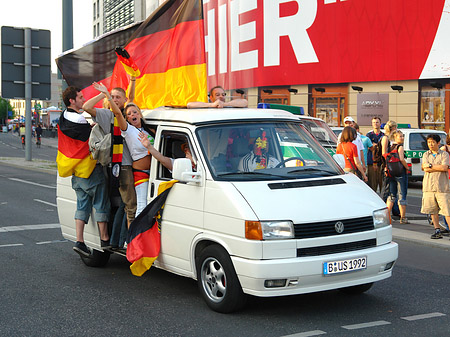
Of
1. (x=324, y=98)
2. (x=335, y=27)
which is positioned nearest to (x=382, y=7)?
(x=335, y=27)

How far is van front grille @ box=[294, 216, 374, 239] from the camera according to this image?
5681mm

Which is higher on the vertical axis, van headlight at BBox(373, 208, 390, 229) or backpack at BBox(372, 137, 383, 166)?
backpack at BBox(372, 137, 383, 166)

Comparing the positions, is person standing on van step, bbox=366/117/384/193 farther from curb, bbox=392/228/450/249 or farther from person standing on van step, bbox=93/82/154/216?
person standing on van step, bbox=93/82/154/216

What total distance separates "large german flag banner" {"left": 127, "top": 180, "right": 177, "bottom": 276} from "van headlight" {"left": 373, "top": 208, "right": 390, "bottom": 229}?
6.84ft

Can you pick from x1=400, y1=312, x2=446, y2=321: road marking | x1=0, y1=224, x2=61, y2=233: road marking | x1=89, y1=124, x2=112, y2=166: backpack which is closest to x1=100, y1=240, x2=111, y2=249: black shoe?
x1=89, y1=124, x2=112, y2=166: backpack

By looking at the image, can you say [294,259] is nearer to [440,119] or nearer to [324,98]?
[440,119]

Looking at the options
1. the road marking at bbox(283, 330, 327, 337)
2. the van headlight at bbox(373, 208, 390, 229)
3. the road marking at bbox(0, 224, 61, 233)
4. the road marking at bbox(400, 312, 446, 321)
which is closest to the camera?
the road marking at bbox(283, 330, 327, 337)

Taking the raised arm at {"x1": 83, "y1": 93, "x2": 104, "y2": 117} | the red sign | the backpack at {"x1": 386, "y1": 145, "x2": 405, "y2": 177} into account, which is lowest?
the backpack at {"x1": 386, "y1": 145, "x2": 405, "y2": 177}

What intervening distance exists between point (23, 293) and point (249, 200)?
2730 millimetres

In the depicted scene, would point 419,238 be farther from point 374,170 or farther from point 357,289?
point 357,289

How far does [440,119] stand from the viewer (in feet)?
97.5

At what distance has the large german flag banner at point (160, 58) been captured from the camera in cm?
898

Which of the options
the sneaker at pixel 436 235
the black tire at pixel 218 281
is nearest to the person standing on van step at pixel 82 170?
the black tire at pixel 218 281

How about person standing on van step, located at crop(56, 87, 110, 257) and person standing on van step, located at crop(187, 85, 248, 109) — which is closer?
person standing on van step, located at crop(187, 85, 248, 109)
